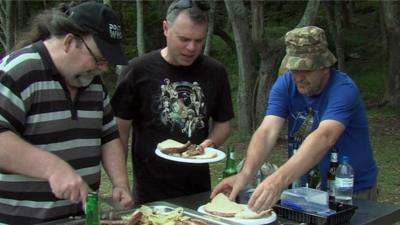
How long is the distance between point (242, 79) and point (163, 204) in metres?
7.12

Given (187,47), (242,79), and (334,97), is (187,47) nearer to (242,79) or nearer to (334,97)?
(334,97)

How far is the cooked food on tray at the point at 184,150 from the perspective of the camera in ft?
9.61

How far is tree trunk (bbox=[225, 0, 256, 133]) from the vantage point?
927 centimetres

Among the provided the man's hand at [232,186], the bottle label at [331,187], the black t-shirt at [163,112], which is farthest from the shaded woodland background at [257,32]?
the bottle label at [331,187]

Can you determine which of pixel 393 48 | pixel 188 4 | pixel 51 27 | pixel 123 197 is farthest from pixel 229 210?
pixel 393 48

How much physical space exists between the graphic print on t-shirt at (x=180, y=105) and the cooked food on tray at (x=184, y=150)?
0.22 meters

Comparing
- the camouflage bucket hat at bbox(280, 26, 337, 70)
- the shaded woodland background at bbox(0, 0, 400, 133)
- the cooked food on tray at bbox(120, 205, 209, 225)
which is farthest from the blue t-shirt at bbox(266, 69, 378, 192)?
the shaded woodland background at bbox(0, 0, 400, 133)

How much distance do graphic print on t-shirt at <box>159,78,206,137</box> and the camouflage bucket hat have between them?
0.58m

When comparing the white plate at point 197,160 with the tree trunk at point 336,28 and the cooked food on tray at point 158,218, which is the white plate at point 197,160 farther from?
the tree trunk at point 336,28

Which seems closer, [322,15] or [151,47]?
[151,47]

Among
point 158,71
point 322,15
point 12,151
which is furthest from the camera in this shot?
point 322,15

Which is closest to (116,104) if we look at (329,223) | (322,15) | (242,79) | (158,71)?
(158,71)

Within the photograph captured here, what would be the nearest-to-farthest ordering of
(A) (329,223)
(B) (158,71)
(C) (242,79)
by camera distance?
(A) (329,223), (B) (158,71), (C) (242,79)

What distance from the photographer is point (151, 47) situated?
15961 millimetres
